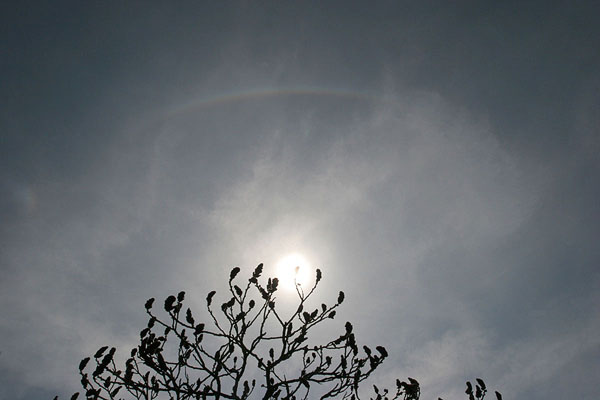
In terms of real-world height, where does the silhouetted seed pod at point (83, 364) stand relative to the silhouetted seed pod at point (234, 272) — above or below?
below

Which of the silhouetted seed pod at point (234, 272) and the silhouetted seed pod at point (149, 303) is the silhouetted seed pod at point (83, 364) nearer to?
the silhouetted seed pod at point (149, 303)

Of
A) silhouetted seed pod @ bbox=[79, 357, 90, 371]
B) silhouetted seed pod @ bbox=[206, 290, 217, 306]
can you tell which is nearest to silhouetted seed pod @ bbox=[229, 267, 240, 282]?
silhouetted seed pod @ bbox=[206, 290, 217, 306]

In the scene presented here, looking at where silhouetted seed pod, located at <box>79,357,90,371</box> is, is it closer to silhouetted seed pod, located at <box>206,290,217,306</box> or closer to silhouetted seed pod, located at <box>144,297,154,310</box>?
silhouetted seed pod, located at <box>144,297,154,310</box>

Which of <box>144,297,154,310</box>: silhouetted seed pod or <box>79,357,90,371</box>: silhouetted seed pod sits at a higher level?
<box>144,297,154,310</box>: silhouetted seed pod

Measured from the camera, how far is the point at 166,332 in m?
6.64

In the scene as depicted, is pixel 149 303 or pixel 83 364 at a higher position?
pixel 149 303

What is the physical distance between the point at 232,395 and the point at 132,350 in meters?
2.42

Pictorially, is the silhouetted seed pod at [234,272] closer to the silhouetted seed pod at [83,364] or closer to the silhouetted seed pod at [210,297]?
the silhouetted seed pod at [210,297]

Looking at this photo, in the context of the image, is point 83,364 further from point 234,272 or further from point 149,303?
point 234,272

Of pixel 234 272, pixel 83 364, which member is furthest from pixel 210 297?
pixel 83 364

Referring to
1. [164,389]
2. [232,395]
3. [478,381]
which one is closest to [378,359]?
[478,381]

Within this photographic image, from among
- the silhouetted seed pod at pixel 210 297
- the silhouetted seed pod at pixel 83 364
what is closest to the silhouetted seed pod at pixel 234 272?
the silhouetted seed pod at pixel 210 297

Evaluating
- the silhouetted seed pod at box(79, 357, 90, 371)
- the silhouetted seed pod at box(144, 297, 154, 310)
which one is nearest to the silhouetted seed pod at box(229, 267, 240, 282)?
the silhouetted seed pod at box(144, 297, 154, 310)

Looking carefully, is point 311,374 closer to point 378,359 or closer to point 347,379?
point 347,379
